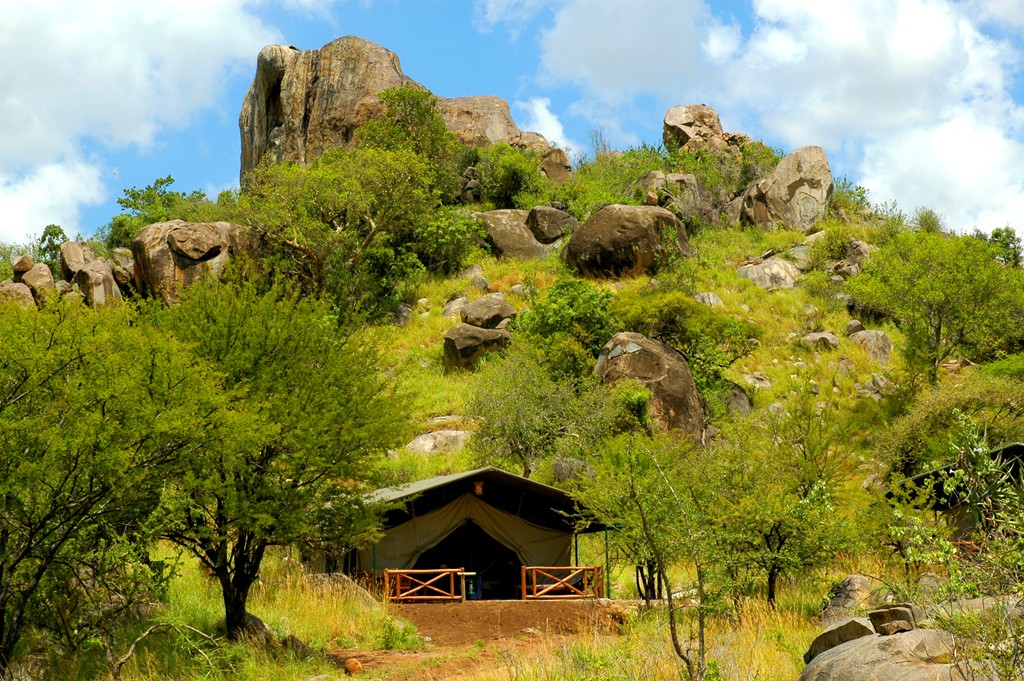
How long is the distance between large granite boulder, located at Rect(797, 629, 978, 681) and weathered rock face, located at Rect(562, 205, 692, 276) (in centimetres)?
3479

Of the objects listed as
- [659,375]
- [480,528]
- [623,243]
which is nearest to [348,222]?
[623,243]

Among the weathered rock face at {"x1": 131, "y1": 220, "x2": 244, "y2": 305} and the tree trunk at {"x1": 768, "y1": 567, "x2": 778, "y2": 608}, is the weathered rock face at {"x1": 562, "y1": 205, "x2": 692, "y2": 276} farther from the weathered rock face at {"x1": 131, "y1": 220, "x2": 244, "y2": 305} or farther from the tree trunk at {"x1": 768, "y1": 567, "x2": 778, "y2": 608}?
the tree trunk at {"x1": 768, "y1": 567, "x2": 778, "y2": 608}

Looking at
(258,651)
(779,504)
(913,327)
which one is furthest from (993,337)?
(258,651)

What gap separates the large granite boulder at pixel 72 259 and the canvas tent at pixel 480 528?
25057 millimetres

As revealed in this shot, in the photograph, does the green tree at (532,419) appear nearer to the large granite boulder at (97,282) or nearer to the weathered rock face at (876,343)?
the weathered rock face at (876,343)

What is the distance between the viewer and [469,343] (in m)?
37.7

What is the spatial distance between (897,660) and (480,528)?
51.3 ft

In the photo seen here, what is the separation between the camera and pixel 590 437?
2883 cm

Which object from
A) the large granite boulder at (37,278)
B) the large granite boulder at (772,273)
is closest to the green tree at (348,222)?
the large granite boulder at (37,278)

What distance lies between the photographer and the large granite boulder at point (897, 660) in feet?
26.8

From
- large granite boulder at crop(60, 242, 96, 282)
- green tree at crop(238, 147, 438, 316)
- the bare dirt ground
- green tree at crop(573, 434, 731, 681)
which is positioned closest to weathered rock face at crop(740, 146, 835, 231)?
green tree at crop(238, 147, 438, 316)

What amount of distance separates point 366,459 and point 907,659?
10.0 m

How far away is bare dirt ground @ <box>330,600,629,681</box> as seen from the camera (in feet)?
48.9

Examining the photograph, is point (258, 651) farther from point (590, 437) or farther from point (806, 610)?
point (590, 437)
